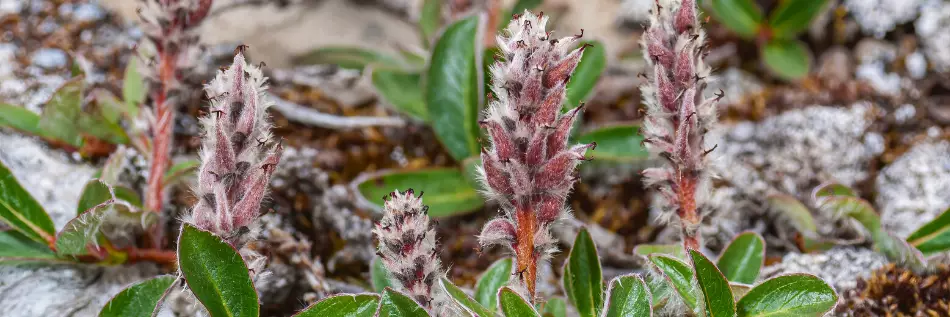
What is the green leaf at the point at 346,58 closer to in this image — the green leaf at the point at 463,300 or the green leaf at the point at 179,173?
the green leaf at the point at 179,173

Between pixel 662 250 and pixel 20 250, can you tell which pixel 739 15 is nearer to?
pixel 662 250

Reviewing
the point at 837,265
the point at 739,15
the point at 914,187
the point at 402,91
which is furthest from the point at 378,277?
the point at 739,15

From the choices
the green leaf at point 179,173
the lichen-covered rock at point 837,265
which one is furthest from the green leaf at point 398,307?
the lichen-covered rock at point 837,265

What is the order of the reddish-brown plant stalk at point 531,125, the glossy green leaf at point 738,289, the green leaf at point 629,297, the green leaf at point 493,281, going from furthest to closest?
the green leaf at point 493,281
the glossy green leaf at point 738,289
the green leaf at point 629,297
the reddish-brown plant stalk at point 531,125

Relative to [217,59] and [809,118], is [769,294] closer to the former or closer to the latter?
[809,118]

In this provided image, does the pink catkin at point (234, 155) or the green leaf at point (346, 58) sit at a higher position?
the green leaf at point (346, 58)

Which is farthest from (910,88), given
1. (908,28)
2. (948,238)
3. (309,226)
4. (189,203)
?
(189,203)
